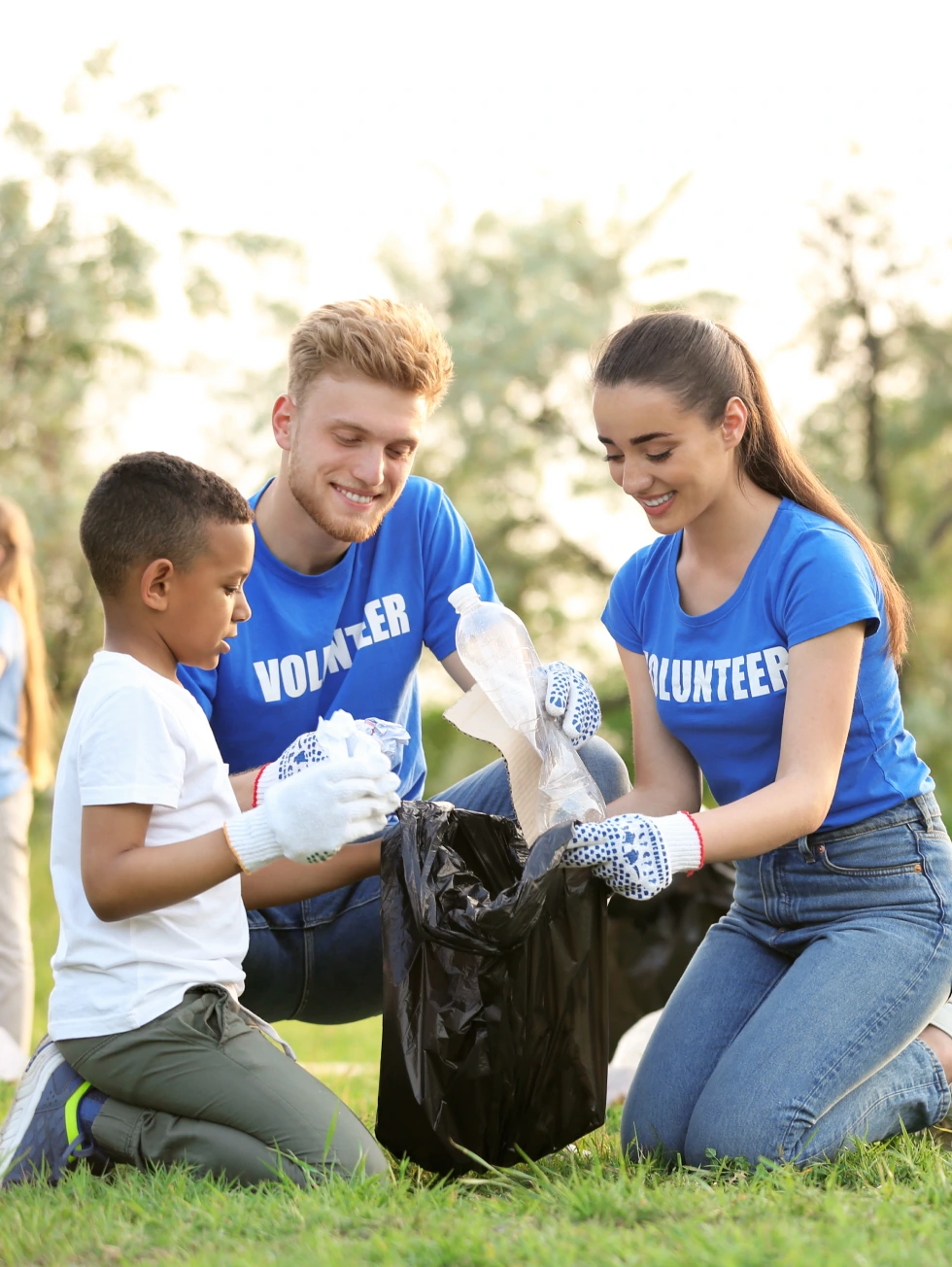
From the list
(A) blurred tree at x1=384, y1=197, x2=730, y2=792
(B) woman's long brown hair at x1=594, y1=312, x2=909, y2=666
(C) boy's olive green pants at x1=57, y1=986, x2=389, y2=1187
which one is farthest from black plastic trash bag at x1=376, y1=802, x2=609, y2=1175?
(A) blurred tree at x1=384, y1=197, x2=730, y2=792

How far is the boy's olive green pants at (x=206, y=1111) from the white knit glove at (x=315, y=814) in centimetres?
37

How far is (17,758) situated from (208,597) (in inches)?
98.4

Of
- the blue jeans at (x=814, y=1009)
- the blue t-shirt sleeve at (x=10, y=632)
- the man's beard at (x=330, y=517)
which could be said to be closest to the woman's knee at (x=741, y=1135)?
the blue jeans at (x=814, y=1009)

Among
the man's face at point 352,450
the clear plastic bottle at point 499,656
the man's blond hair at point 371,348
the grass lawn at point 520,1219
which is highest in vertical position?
the man's blond hair at point 371,348

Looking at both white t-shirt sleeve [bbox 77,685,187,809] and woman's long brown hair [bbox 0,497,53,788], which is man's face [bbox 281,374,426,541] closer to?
white t-shirt sleeve [bbox 77,685,187,809]

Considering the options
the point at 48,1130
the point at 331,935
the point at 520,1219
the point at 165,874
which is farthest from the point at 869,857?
the point at 48,1130

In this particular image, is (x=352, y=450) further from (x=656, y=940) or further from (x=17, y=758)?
(x=17, y=758)

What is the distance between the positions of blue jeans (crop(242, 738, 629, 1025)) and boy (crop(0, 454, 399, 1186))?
Result: 54cm

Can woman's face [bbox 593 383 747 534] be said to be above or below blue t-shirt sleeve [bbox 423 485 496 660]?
above

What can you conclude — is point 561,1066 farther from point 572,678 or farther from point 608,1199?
point 572,678

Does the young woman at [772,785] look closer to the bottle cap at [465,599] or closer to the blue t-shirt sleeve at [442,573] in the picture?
the bottle cap at [465,599]

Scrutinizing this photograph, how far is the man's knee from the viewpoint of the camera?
3.02 meters

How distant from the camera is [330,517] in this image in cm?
304

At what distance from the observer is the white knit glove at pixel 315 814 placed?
2.19 meters
